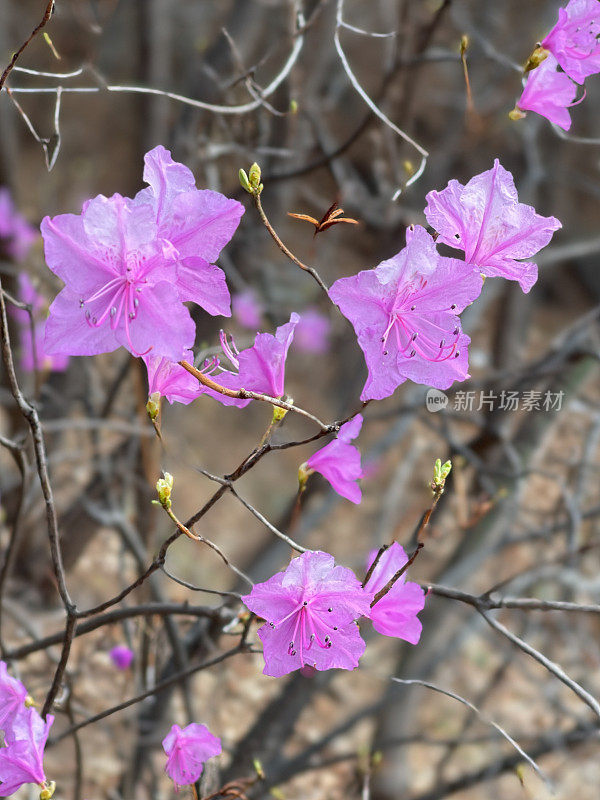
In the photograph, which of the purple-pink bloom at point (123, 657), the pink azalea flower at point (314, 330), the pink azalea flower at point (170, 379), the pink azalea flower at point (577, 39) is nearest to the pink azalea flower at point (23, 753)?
the pink azalea flower at point (170, 379)

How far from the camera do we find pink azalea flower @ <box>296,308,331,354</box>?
4.78 m

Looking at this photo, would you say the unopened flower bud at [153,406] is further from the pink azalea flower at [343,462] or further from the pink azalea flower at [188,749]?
the pink azalea flower at [188,749]

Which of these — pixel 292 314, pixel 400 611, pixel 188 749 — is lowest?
pixel 188 749

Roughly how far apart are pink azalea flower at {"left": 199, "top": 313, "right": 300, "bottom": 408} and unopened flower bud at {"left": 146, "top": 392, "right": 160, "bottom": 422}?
49 millimetres

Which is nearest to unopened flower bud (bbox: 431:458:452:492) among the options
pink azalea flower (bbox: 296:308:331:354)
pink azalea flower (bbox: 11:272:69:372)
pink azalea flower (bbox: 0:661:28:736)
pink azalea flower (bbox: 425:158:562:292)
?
pink azalea flower (bbox: 425:158:562:292)

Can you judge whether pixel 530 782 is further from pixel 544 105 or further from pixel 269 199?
pixel 544 105

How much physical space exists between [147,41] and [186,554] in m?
2.28

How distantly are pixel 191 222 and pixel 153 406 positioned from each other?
202 millimetres

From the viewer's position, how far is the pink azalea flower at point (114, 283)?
2.53ft

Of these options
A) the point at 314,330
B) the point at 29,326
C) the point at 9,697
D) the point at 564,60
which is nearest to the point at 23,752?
the point at 9,697

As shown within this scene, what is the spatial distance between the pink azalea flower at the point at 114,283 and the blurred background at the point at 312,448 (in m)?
0.39

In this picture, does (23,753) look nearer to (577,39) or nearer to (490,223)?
(490,223)

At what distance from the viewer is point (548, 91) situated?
107 centimetres

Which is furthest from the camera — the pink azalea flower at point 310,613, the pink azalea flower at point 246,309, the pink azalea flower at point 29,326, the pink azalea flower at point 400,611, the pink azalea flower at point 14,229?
the pink azalea flower at point 246,309
